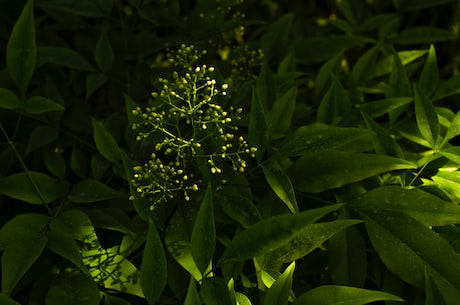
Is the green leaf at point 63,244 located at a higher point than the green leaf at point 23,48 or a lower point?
lower

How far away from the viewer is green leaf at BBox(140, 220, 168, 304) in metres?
0.80

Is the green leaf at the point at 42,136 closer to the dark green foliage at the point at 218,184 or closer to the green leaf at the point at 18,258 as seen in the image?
the dark green foliage at the point at 218,184

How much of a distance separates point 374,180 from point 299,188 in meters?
0.16

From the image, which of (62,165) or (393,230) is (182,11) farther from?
(393,230)

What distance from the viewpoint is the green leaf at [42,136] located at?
109 cm

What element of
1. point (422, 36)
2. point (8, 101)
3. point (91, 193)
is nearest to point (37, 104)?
point (8, 101)

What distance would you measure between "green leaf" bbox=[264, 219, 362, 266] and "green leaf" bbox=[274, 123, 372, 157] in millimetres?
137

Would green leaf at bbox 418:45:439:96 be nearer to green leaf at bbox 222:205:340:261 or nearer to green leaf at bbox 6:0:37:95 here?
green leaf at bbox 222:205:340:261

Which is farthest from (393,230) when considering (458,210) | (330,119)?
(330,119)

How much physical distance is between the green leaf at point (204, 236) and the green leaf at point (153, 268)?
0.15ft

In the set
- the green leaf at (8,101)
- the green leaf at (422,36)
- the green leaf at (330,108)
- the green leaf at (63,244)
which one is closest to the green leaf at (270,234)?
the green leaf at (63,244)

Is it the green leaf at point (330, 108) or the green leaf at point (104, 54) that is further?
the green leaf at point (104, 54)

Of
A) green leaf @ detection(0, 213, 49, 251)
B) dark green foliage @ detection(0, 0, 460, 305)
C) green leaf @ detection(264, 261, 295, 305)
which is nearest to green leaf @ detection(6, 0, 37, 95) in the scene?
dark green foliage @ detection(0, 0, 460, 305)

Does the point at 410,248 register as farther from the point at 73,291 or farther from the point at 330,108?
the point at 73,291
